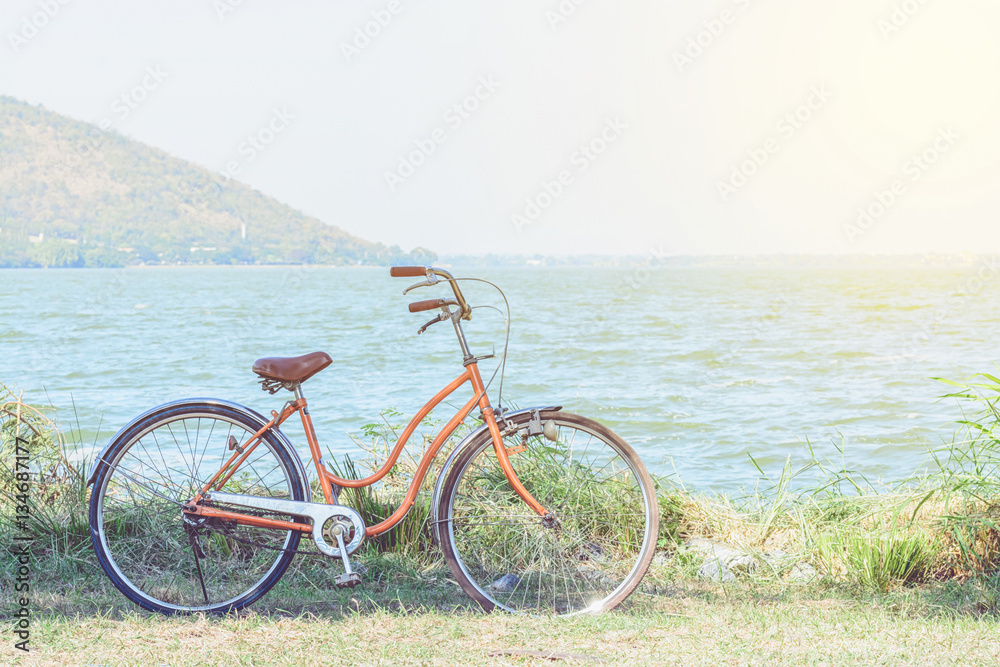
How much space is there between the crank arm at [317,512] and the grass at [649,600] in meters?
0.28

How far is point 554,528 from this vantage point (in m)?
3.94

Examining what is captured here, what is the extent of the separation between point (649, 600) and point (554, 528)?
0.52 m

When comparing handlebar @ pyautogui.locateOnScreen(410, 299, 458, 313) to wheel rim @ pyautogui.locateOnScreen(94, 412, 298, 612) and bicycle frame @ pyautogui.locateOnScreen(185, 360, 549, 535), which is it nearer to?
bicycle frame @ pyautogui.locateOnScreen(185, 360, 549, 535)

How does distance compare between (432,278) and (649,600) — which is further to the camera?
(649,600)

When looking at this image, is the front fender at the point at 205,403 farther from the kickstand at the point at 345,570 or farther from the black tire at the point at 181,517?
the kickstand at the point at 345,570

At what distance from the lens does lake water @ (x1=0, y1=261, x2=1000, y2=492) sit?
39.3ft

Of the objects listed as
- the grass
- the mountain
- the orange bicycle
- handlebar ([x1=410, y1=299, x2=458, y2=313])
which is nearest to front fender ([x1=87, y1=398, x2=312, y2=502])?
the orange bicycle

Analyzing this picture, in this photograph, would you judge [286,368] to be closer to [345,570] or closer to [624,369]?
[345,570]

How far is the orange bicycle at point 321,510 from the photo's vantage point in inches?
141

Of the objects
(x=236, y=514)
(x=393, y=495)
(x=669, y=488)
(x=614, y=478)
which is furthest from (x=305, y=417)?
(x=669, y=488)

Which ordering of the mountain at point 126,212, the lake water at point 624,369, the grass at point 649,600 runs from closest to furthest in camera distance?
the grass at point 649,600 < the lake water at point 624,369 < the mountain at point 126,212

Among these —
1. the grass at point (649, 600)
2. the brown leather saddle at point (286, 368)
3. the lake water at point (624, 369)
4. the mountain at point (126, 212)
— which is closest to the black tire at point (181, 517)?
the grass at point (649, 600)

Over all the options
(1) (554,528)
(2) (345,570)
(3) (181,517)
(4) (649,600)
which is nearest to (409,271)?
(2) (345,570)

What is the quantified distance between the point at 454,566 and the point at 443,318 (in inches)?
40.8
